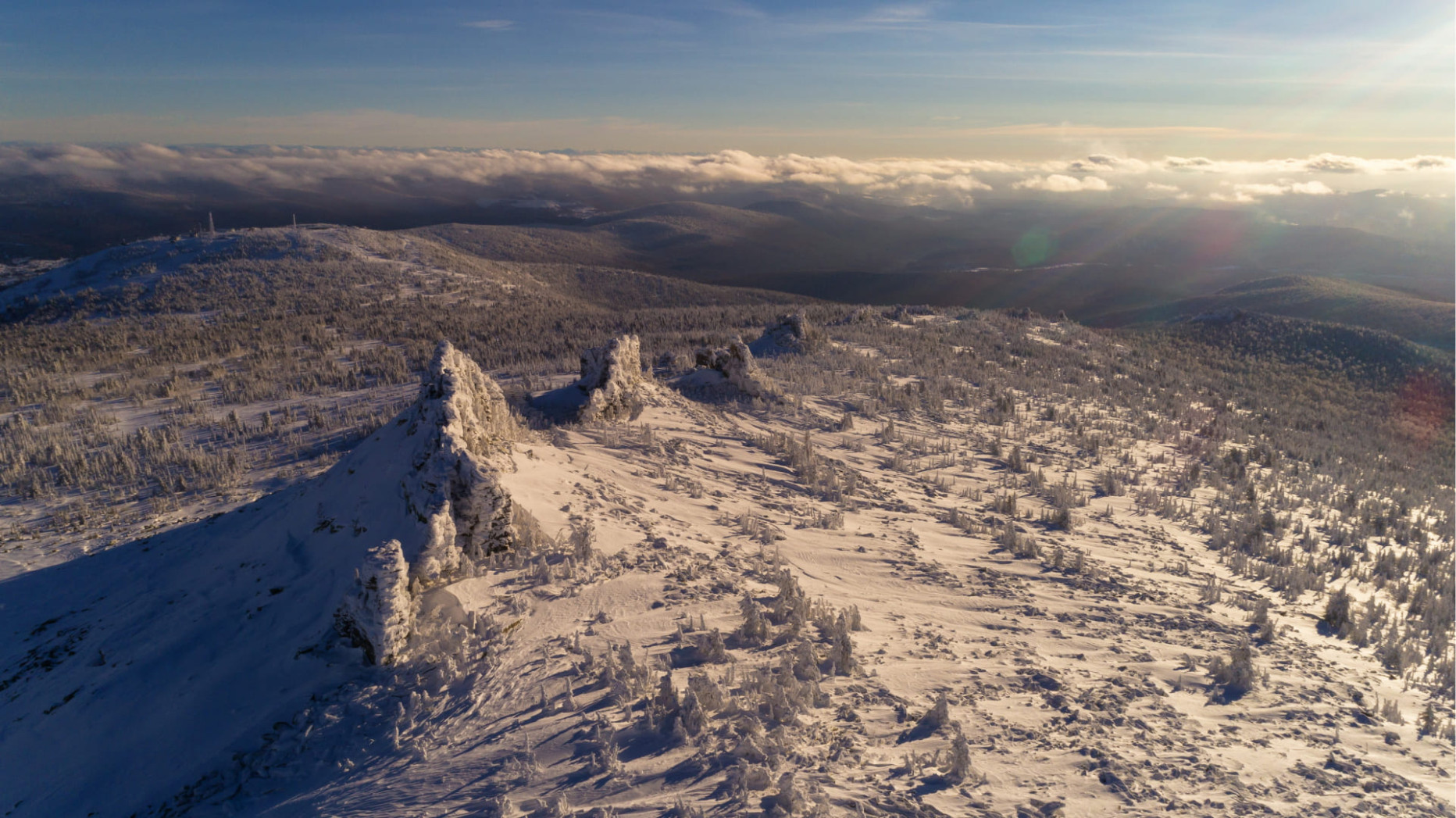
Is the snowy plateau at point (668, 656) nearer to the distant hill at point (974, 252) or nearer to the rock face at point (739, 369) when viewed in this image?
the rock face at point (739, 369)

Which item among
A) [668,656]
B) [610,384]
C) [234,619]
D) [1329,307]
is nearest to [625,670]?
[668,656]

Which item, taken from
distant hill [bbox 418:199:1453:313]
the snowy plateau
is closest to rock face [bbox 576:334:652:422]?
the snowy plateau

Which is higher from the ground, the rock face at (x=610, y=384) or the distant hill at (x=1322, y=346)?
the distant hill at (x=1322, y=346)

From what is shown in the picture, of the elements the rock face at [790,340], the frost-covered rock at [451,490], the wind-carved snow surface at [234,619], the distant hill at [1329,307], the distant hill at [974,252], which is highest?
the distant hill at [974,252]

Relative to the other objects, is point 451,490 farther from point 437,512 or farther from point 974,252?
point 974,252

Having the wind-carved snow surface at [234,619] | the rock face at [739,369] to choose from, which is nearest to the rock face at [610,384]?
the rock face at [739,369]

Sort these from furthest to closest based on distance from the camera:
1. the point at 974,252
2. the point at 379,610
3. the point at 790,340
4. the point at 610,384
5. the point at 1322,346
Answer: the point at 974,252 < the point at 1322,346 < the point at 790,340 < the point at 610,384 < the point at 379,610
